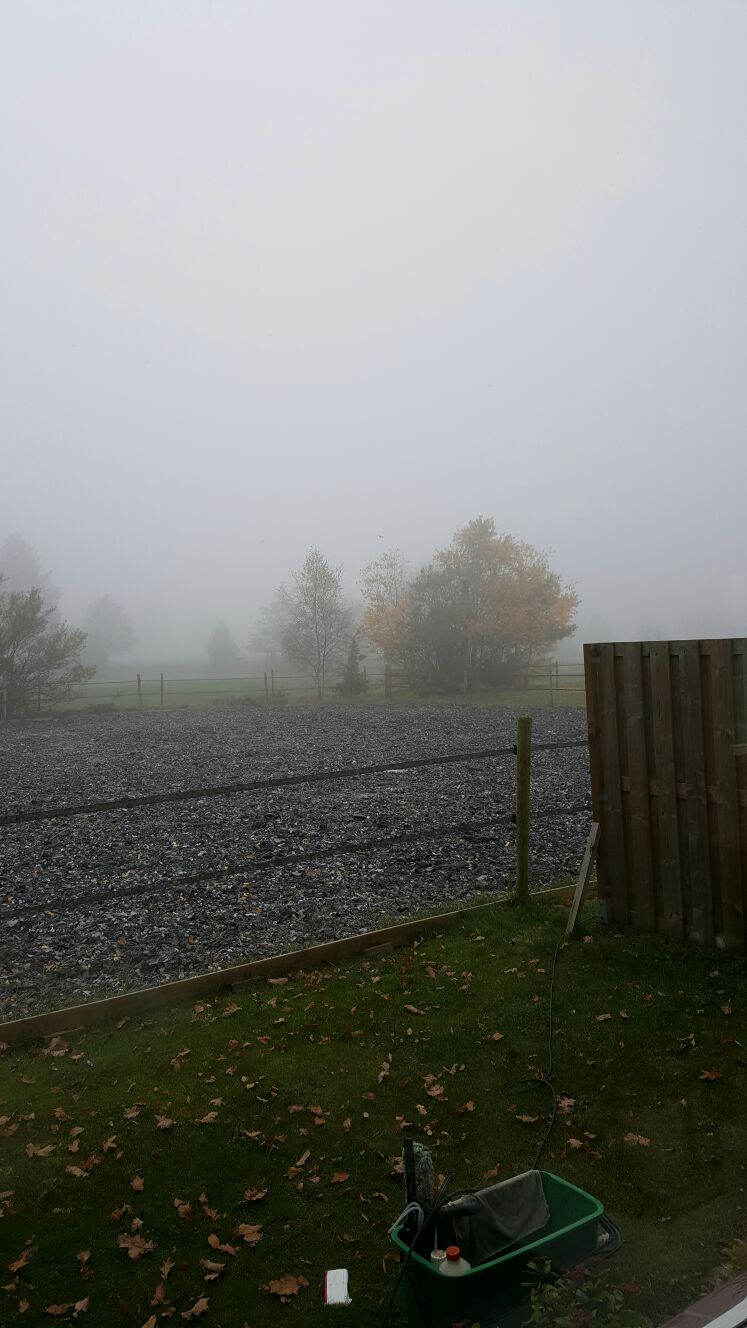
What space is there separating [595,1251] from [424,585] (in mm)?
20621

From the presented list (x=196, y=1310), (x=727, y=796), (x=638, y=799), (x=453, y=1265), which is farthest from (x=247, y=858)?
(x=453, y=1265)

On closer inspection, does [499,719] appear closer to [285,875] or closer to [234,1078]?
[285,875]

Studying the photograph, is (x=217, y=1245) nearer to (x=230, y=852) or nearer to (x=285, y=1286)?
(x=285, y=1286)

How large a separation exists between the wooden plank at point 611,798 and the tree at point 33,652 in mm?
16170

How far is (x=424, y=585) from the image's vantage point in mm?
22266

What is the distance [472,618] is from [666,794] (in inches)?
695

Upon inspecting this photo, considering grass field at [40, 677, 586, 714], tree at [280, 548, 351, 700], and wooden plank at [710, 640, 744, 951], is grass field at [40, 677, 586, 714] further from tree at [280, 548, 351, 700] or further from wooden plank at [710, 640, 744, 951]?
wooden plank at [710, 640, 744, 951]

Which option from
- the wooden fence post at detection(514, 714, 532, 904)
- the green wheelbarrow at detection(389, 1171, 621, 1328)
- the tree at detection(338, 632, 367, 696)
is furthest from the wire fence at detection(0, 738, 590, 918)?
the tree at detection(338, 632, 367, 696)

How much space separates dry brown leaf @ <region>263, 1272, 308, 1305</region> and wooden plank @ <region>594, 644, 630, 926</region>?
2495 millimetres

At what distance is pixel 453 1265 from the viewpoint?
177 centimetres

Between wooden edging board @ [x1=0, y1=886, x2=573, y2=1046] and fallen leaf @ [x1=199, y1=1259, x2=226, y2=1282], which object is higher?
wooden edging board @ [x1=0, y1=886, x2=573, y2=1046]

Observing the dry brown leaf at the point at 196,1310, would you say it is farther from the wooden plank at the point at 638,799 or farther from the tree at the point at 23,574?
Answer: the tree at the point at 23,574

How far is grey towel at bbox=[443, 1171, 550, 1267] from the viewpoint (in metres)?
1.96

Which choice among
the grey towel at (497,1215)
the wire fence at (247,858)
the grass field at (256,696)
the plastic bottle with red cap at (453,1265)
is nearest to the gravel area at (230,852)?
the wire fence at (247,858)
